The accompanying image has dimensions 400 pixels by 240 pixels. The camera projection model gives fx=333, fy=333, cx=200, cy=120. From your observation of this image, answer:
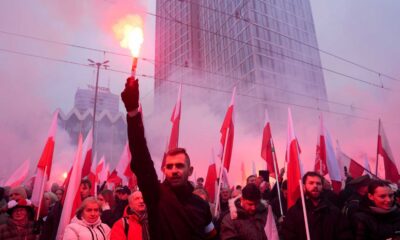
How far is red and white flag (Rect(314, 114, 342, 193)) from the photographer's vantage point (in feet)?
19.2

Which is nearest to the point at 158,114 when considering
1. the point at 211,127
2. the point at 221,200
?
the point at 211,127

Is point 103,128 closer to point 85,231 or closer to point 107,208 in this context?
point 107,208

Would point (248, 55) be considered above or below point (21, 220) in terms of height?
above

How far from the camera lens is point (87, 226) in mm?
3131

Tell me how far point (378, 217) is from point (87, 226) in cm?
267

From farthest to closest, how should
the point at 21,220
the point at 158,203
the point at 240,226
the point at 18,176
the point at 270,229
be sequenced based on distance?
the point at 18,176 → the point at 21,220 → the point at 270,229 → the point at 240,226 → the point at 158,203

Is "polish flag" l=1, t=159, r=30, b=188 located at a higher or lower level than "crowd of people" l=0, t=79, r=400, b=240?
higher

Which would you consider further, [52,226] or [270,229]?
[52,226]

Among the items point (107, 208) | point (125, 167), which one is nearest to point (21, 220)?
point (107, 208)

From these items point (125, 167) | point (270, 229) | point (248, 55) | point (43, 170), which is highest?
point (248, 55)

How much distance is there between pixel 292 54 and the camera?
3216cm

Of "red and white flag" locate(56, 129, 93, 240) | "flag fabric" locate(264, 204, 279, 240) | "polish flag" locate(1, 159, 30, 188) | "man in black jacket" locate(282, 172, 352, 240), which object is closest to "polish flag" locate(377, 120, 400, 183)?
"man in black jacket" locate(282, 172, 352, 240)

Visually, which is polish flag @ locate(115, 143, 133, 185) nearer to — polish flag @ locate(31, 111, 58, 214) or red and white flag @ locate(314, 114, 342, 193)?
polish flag @ locate(31, 111, 58, 214)

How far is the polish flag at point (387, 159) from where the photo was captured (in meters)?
6.00
